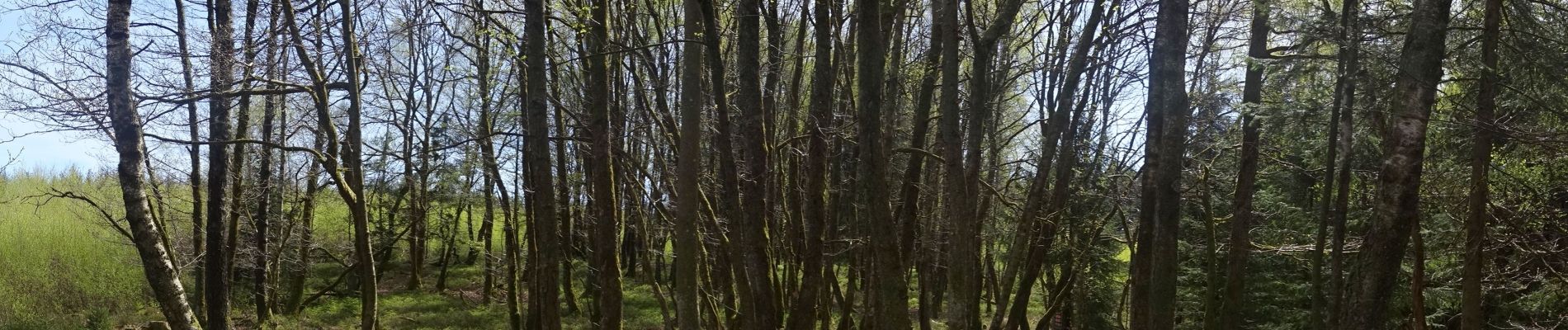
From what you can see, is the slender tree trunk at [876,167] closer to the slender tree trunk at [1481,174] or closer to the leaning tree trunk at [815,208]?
the leaning tree trunk at [815,208]

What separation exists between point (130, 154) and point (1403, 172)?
39.6ft

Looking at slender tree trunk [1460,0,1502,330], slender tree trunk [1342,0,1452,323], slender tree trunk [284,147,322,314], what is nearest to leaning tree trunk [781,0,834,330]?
slender tree trunk [1342,0,1452,323]

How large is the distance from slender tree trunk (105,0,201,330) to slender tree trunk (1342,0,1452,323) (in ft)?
37.2

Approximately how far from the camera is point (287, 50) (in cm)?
1286

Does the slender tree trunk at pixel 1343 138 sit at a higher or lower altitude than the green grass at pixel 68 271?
higher

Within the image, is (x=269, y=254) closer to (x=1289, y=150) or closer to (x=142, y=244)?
(x=142, y=244)

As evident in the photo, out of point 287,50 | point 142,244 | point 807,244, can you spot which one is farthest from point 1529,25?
point 287,50

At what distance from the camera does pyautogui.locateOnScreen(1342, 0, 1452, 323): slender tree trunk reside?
695cm

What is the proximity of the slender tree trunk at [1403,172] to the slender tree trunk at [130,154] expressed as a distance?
11353 mm

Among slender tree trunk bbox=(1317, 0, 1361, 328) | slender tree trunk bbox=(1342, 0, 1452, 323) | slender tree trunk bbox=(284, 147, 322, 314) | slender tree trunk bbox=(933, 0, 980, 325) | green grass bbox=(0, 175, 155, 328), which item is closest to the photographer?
slender tree trunk bbox=(1342, 0, 1452, 323)

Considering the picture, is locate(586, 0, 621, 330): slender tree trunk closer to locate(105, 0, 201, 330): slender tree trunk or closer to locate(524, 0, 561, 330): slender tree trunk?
locate(524, 0, 561, 330): slender tree trunk

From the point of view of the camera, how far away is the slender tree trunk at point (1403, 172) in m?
6.95

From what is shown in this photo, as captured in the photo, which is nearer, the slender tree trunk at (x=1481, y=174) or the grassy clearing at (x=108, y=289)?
the slender tree trunk at (x=1481, y=174)

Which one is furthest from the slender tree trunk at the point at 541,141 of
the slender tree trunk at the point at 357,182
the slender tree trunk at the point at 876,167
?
the slender tree trunk at the point at 357,182
